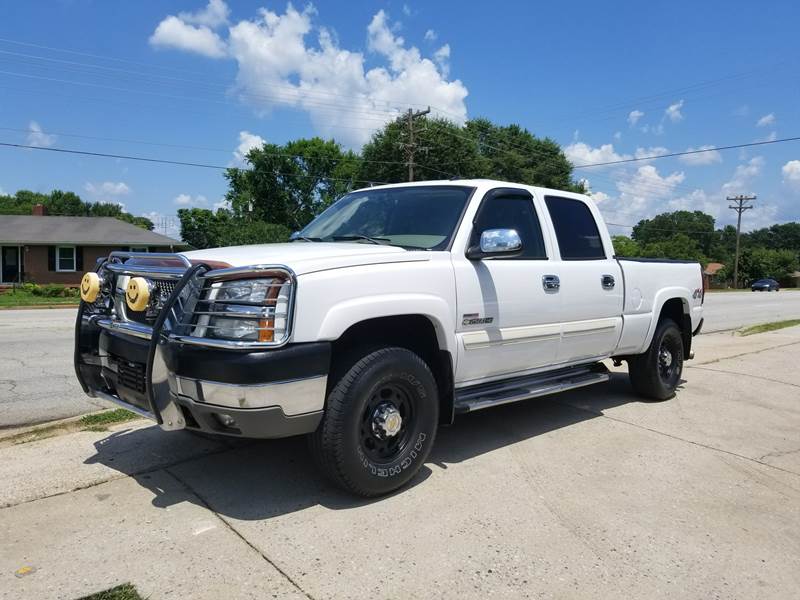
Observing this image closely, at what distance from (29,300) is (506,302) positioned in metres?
23.7

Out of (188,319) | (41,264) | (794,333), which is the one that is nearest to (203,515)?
(188,319)

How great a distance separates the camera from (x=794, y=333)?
13219 mm

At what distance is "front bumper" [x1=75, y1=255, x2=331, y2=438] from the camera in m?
3.15

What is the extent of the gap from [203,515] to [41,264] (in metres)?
33.3

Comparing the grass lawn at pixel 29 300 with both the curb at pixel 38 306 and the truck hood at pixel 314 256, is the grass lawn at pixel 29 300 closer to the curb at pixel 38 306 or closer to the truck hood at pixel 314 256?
the curb at pixel 38 306

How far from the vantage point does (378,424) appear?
375cm

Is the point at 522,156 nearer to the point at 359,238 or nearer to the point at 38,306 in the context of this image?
the point at 38,306

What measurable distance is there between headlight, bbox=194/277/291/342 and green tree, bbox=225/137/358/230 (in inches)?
1943

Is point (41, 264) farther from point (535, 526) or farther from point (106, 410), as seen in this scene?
point (535, 526)

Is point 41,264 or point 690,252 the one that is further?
point 690,252

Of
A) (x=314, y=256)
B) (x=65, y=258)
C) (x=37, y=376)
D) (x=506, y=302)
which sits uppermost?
(x=314, y=256)

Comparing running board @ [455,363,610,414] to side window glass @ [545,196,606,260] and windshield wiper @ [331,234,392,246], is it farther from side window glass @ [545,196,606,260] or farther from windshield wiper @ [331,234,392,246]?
windshield wiper @ [331,234,392,246]

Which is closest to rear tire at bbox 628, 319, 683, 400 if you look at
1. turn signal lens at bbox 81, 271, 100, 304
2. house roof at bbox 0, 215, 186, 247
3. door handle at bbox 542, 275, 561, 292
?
door handle at bbox 542, 275, 561, 292

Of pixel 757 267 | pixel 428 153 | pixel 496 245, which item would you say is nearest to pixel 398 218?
pixel 496 245
